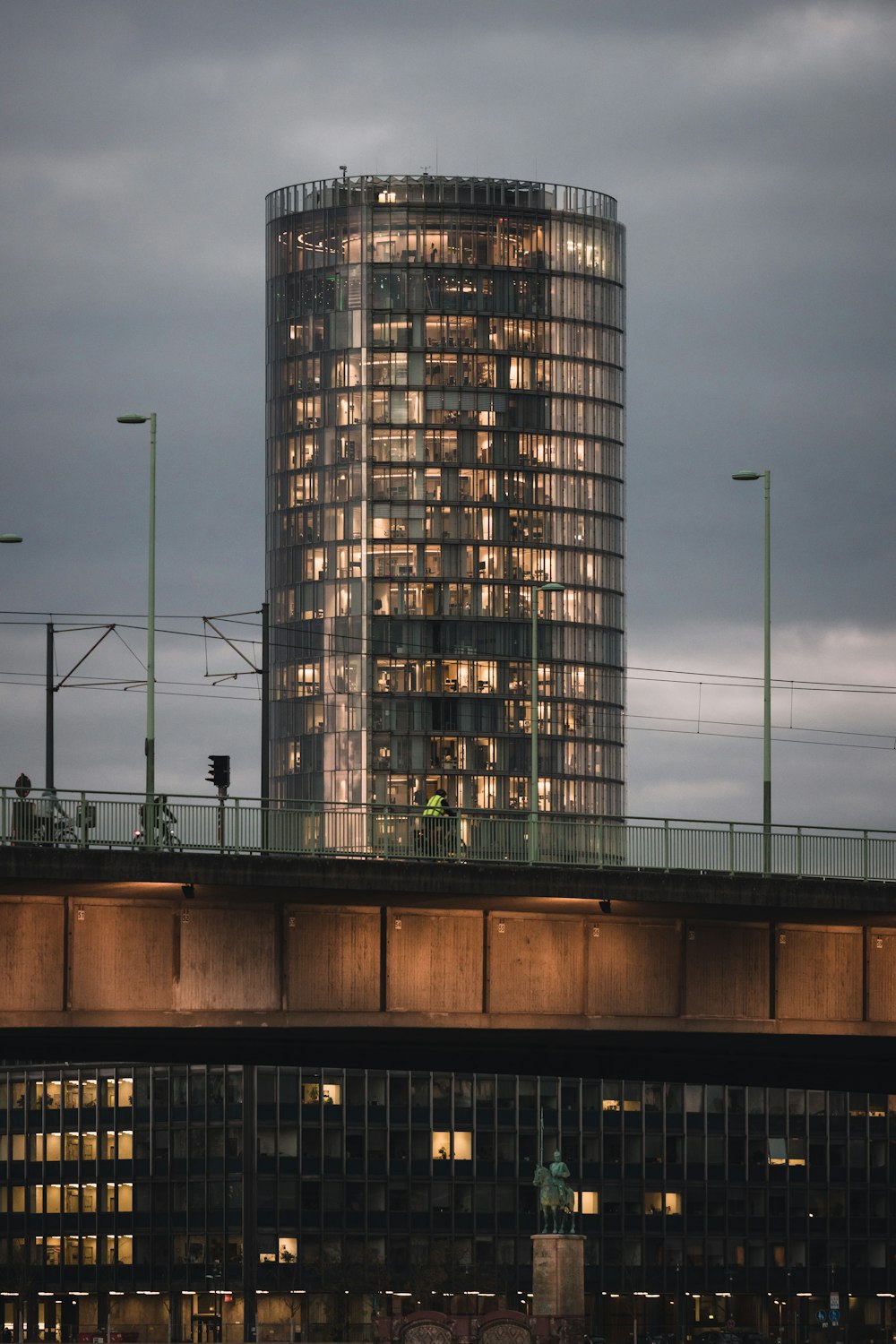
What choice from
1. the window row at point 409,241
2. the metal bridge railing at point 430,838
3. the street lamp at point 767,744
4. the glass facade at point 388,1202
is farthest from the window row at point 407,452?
the metal bridge railing at point 430,838

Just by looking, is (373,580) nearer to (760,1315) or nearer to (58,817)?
(760,1315)

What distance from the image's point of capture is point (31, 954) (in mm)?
50438

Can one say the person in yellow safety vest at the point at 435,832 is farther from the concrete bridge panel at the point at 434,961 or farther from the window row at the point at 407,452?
the window row at the point at 407,452

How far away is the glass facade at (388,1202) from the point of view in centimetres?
15625

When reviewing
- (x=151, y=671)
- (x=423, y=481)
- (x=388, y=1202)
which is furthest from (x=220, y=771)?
(x=423, y=481)

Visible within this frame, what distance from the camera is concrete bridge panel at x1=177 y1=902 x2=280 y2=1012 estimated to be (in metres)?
51.5

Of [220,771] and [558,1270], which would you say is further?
[558,1270]

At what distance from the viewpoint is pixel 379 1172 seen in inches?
6240

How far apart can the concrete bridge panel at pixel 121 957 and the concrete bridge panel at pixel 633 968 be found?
381 inches

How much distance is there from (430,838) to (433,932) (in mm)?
2456

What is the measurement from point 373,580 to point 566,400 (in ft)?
67.6

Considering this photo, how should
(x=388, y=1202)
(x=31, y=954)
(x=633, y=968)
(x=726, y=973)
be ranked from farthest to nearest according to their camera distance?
(x=388, y=1202)
(x=726, y=973)
(x=633, y=968)
(x=31, y=954)

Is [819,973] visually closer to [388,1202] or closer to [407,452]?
[388,1202]

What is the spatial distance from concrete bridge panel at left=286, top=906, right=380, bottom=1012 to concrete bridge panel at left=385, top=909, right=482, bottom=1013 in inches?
17.2
